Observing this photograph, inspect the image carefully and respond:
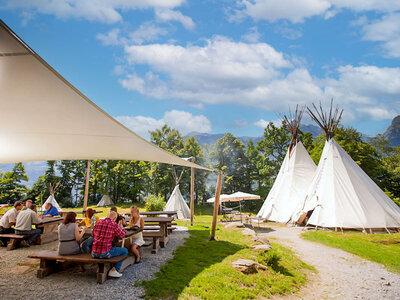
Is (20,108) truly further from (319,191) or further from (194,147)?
(194,147)

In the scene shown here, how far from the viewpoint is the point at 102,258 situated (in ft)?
12.6

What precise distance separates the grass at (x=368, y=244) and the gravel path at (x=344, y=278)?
1.23 feet

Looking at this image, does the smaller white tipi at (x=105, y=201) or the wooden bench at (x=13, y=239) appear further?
the smaller white tipi at (x=105, y=201)

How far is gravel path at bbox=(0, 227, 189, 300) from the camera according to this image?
3381 millimetres

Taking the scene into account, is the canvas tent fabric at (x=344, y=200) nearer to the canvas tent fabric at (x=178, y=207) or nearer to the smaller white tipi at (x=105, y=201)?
the canvas tent fabric at (x=178, y=207)

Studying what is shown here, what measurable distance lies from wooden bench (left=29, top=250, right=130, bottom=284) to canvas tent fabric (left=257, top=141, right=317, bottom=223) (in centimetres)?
1147

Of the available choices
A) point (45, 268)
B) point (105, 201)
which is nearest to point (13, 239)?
point (45, 268)

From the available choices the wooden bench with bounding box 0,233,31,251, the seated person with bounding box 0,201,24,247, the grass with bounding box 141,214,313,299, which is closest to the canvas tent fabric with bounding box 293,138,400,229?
the grass with bounding box 141,214,313,299

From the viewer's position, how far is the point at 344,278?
511 cm

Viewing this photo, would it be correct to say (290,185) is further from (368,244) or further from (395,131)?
(395,131)

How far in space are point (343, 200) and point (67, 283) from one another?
11035 millimetres

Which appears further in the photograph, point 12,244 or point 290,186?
point 290,186

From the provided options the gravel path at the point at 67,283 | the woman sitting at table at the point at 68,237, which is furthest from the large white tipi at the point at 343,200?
the woman sitting at table at the point at 68,237

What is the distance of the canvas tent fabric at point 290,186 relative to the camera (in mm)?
13992
